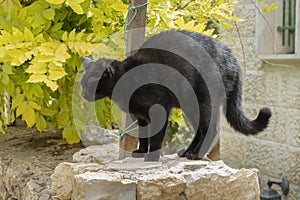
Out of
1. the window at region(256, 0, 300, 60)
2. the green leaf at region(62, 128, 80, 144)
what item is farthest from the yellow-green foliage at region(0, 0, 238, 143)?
the window at region(256, 0, 300, 60)

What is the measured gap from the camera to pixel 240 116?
1258 millimetres

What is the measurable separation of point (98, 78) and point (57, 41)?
0.83ft

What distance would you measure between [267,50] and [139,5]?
3.99 ft

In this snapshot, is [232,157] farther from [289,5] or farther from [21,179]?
[21,179]

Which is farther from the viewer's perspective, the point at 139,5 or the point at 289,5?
the point at 289,5

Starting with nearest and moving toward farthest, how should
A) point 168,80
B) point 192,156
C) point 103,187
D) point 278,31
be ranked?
point 103,187, point 168,80, point 192,156, point 278,31

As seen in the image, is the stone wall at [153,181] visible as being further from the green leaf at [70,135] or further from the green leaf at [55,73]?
the green leaf at [70,135]

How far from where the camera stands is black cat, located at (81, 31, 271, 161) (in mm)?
1126

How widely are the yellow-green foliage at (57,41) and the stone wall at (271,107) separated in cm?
61

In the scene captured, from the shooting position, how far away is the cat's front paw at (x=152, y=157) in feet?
3.87

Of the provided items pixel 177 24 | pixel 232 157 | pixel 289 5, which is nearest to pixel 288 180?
pixel 232 157

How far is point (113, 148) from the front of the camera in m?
1.40

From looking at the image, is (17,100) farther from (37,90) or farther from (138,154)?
(138,154)

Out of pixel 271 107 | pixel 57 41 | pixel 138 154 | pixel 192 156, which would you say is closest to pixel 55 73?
pixel 57 41
